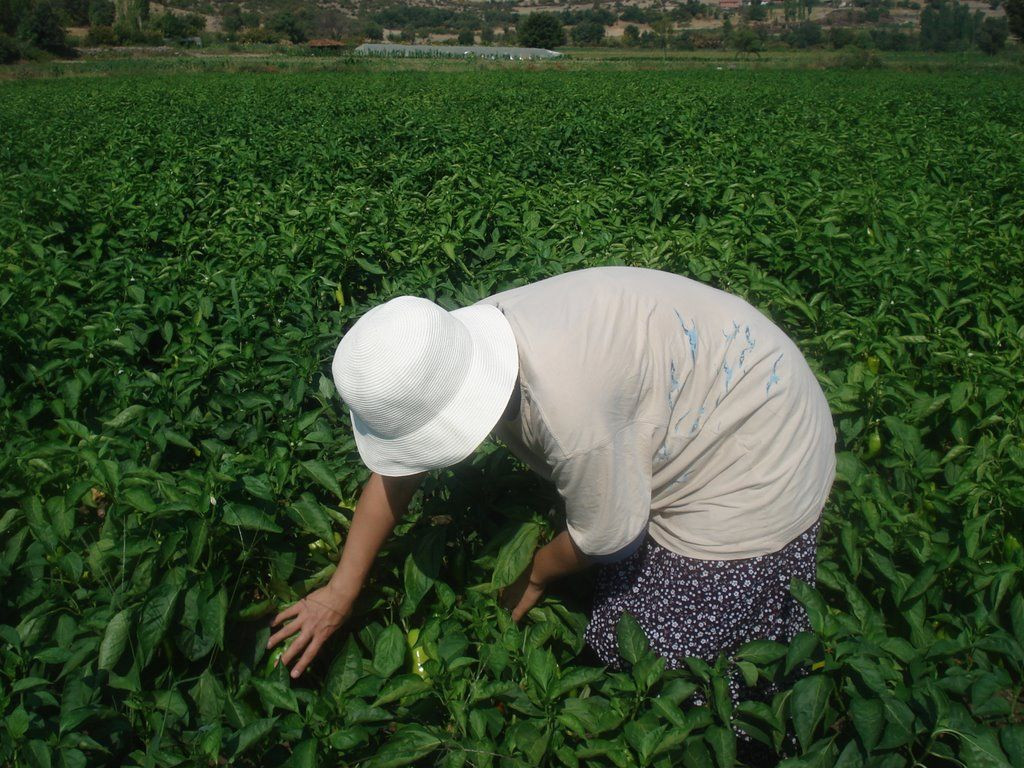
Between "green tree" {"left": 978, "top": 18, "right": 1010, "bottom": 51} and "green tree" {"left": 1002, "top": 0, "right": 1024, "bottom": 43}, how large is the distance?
3.25 ft

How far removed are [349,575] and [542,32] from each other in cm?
8367

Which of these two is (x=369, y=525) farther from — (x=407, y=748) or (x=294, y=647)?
(x=407, y=748)

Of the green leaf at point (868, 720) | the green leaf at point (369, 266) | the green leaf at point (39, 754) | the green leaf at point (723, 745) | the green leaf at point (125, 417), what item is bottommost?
the green leaf at point (723, 745)

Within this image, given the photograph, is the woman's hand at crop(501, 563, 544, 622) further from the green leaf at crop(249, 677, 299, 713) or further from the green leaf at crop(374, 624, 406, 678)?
the green leaf at crop(249, 677, 299, 713)

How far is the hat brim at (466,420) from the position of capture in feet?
4.92

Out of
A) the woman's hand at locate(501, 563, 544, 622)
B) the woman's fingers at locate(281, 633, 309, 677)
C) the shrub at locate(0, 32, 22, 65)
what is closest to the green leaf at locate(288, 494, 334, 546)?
the woman's fingers at locate(281, 633, 309, 677)

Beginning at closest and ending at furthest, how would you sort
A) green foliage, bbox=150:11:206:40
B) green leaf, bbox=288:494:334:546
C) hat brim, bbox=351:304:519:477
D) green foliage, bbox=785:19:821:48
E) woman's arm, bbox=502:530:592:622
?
hat brim, bbox=351:304:519:477 < woman's arm, bbox=502:530:592:622 < green leaf, bbox=288:494:334:546 < green foliage, bbox=785:19:821:48 < green foliage, bbox=150:11:206:40

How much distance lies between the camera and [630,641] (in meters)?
1.58

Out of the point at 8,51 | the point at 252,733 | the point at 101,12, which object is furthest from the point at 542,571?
the point at 101,12

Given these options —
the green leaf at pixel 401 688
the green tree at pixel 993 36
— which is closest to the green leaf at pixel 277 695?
the green leaf at pixel 401 688

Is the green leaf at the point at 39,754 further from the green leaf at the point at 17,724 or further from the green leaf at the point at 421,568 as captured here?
the green leaf at the point at 421,568

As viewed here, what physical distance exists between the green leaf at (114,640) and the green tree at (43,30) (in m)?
63.9

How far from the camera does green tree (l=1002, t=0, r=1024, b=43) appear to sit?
194ft

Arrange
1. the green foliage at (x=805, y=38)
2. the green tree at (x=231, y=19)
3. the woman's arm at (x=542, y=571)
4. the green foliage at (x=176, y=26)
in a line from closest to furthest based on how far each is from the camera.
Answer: the woman's arm at (x=542, y=571) → the green foliage at (x=805, y=38) → the green foliage at (x=176, y=26) → the green tree at (x=231, y=19)
